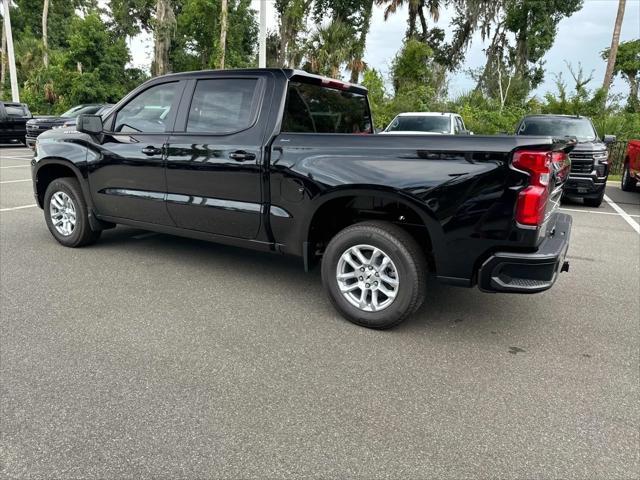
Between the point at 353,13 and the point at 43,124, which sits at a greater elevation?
the point at 353,13

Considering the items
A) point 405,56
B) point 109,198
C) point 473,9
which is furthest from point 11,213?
point 473,9

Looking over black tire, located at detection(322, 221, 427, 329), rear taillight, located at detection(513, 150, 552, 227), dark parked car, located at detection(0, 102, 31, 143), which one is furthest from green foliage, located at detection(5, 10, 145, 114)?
rear taillight, located at detection(513, 150, 552, 227)

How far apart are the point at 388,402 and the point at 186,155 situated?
9.21ft

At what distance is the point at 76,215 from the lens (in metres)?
5.50

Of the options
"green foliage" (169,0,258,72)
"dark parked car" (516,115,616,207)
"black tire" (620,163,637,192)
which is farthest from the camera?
"green foliage" (169,0,258,72)

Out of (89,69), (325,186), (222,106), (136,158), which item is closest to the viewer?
(325,186)

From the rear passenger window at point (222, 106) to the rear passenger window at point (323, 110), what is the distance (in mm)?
322

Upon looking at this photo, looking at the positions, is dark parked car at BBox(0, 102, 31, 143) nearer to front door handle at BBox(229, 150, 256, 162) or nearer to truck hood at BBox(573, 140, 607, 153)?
front door handle at BBox(229, 150, 256, 162)

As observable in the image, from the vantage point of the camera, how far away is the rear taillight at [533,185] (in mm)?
3035

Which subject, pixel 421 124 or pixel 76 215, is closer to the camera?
pixel 76 215

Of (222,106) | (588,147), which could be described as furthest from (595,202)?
(222,106)

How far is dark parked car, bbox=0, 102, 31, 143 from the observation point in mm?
18841

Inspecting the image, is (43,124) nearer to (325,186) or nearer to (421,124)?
(421,124)

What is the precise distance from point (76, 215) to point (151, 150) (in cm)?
150
